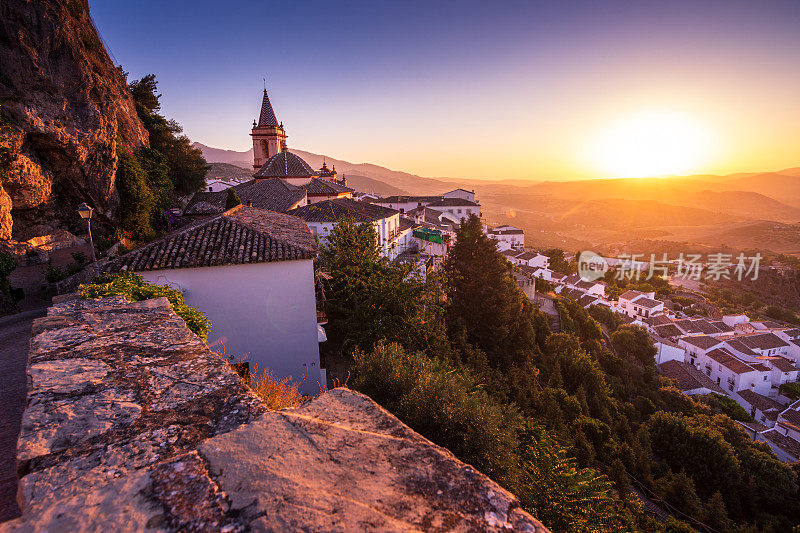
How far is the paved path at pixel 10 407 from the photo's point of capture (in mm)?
2367

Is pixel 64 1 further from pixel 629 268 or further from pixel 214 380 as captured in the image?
pixel 629 268

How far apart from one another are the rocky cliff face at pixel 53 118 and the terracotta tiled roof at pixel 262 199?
635 cm

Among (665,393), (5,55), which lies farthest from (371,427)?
(665,393)

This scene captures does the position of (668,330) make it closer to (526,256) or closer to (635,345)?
(635,345)

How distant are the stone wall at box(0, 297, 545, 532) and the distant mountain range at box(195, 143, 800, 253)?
77.5 m

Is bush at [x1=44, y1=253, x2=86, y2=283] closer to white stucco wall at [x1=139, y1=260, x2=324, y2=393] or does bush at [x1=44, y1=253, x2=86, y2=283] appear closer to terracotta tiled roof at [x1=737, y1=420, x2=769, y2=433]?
white stucco wall at [x1=139, y1=260, x2=324, y2=393]

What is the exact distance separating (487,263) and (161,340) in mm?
18759

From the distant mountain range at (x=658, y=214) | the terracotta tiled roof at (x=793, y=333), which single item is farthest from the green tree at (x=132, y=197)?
the terracotta tiled roof at (x=793, y=333)

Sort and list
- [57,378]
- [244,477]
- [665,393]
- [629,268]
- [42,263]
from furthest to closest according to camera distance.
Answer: [629,268], [665,393], [42,263], [57,378], [244,477]

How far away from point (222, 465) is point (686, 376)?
128ft

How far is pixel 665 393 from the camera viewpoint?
80.6 feet

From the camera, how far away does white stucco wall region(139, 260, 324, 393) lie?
8625 millimetres

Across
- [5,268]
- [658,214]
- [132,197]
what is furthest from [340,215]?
[658,214]

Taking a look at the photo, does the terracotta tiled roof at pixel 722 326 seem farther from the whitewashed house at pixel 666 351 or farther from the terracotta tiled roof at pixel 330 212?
the terracotta tiled roof at pixel 330 212
